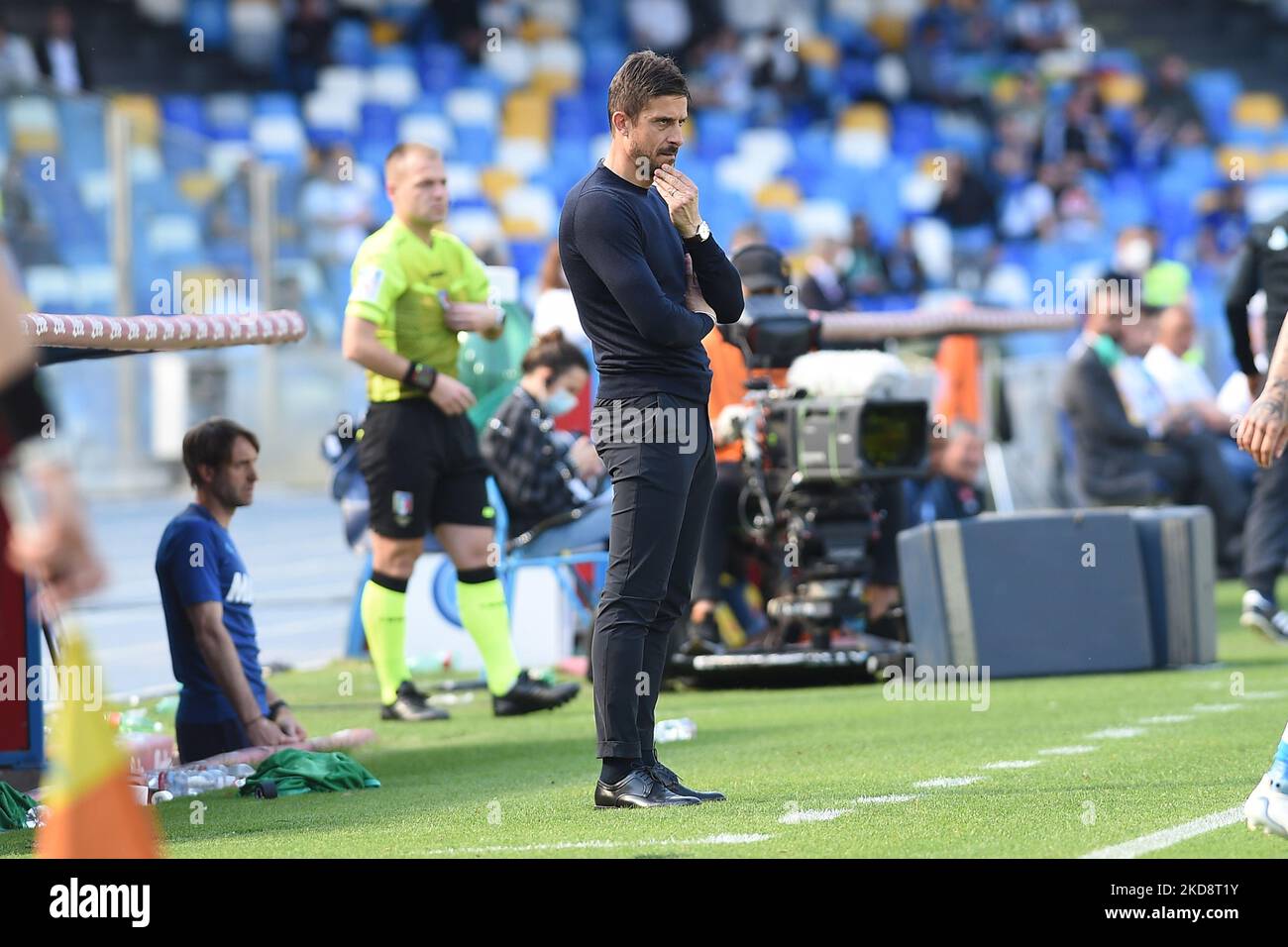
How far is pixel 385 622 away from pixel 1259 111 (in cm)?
2170

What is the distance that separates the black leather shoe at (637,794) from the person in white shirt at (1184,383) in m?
9.29

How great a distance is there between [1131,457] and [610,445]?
7832 millimetres

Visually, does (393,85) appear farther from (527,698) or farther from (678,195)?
(678,195)

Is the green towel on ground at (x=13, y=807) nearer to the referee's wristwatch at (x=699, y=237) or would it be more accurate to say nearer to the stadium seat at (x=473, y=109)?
the referee's wristwatch at (x=699, y=237)

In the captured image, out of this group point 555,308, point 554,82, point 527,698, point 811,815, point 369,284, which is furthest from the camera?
point 554,82

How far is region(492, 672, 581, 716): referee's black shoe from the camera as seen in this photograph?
851 centimetres

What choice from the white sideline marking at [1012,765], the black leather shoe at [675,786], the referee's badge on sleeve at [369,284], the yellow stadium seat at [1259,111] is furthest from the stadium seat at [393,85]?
the black leather shoe at [675,786]

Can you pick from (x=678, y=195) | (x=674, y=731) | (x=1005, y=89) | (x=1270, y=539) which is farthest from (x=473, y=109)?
(x=678, y=195)

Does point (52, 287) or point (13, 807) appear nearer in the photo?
point (13, 807)

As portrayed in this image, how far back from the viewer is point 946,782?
6.19 m

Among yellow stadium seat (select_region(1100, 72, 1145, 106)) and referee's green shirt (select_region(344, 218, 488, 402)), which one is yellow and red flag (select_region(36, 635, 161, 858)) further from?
yellow stadium seat (select_region(1100, 72, 1145, 106))
